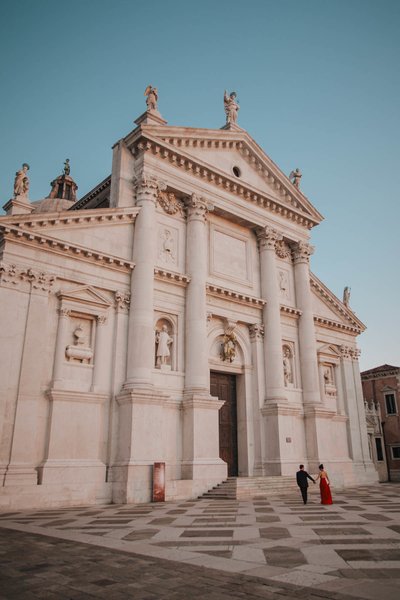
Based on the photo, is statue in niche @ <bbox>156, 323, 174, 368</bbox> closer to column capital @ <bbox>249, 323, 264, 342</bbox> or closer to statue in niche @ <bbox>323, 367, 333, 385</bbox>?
column capital @ <bbox>249, 323, 264, 342</bbox>

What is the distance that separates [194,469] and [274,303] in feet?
35.0

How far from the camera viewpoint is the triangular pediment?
768 inches

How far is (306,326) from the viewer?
29094mm

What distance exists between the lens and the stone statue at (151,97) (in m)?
24.7

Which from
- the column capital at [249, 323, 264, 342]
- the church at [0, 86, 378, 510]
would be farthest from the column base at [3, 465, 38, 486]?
the column capital at [249, 323, 264, 342]

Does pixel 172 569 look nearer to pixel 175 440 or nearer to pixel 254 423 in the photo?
pixel 175 440

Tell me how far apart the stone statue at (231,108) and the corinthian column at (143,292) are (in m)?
8.77

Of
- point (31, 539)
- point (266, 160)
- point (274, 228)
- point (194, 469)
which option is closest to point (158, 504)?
point (194, 469)

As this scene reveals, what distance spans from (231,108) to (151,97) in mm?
6625

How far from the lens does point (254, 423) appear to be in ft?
83.5

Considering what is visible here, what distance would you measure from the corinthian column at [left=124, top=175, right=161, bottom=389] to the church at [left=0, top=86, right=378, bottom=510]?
0.07 m

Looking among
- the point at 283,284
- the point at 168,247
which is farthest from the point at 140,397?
the point at 283,284

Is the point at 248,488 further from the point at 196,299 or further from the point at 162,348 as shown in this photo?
the point at 196,299

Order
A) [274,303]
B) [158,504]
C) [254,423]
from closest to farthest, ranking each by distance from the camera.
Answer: [158,504]
[254,423]
[274,303]
